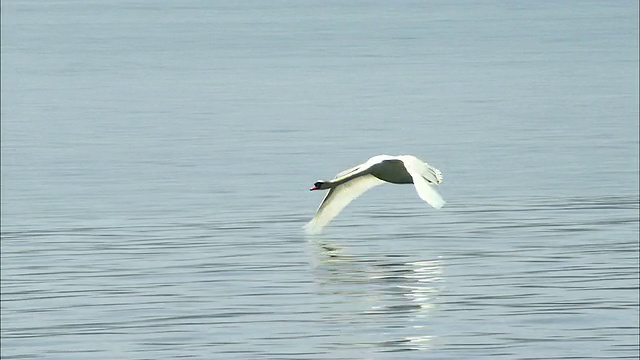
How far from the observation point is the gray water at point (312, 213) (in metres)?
15.2

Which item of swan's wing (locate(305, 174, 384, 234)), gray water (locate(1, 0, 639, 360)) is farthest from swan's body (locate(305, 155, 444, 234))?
gray water (locate(1, 0, 639, 360))

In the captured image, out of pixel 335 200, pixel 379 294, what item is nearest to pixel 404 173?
pixel 335 200

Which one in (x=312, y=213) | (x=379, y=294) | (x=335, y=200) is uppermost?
(x=335, y=200)

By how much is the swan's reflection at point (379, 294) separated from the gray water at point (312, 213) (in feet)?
0.13

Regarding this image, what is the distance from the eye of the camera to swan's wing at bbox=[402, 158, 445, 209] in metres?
11.6

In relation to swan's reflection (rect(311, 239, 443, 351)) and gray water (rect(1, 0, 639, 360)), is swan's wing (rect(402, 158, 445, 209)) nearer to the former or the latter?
gray water (rect(1, 0, 639, 360))

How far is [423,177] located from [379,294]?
4634 millimetres

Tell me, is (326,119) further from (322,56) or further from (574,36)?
(574,36)

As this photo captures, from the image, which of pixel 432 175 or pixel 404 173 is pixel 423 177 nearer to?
pixel 432 175

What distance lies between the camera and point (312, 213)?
20844 mm

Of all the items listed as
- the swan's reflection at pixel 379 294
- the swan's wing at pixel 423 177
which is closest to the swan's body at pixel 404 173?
the swan's wing at pixel 423 177

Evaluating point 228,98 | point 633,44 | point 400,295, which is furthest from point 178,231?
point 633,44

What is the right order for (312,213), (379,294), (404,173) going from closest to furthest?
1. (404,173)
2. (379,294)
3. (312,213)

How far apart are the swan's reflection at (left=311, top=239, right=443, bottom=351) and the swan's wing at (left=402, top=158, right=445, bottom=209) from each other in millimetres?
2338
